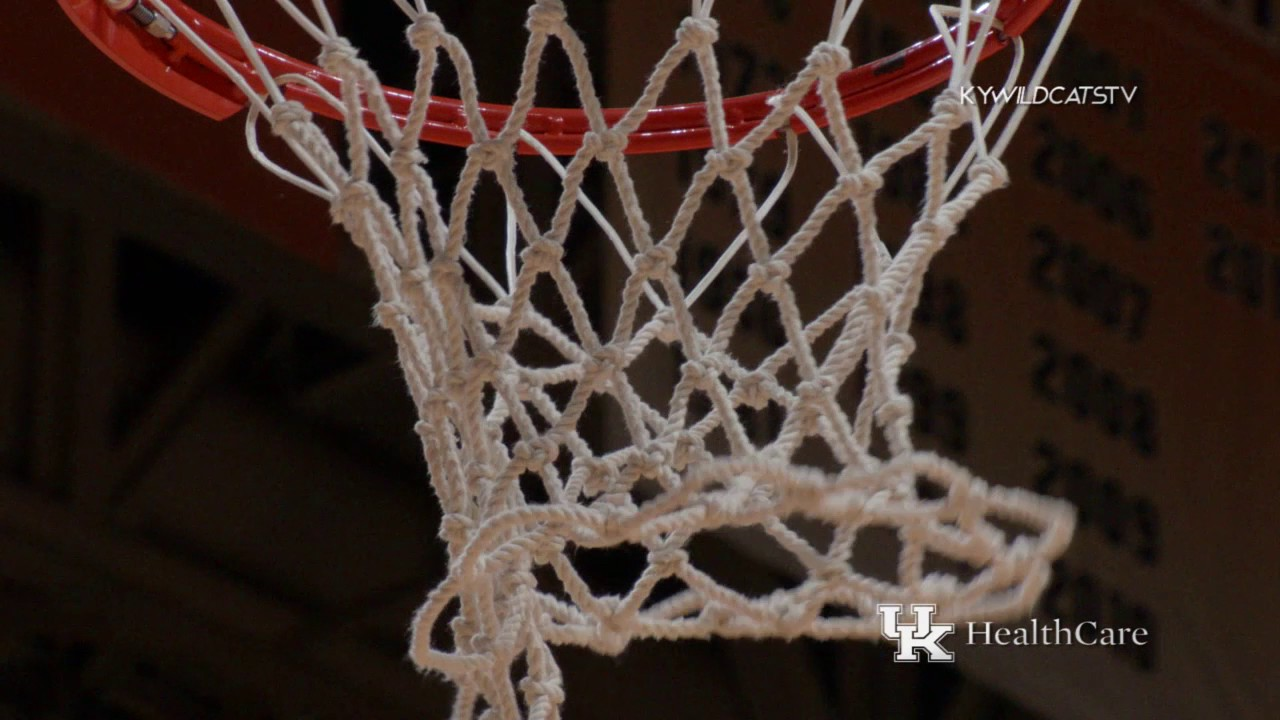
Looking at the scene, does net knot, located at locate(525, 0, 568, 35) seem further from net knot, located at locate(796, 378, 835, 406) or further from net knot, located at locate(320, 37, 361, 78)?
net knot, located at locate(796, 378, 835, 406)

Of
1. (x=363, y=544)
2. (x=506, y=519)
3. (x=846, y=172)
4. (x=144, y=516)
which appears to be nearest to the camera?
(x=506, y=519)

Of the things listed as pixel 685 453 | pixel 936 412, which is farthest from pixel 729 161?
pixel 936 412

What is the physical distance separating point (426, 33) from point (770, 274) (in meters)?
0.25

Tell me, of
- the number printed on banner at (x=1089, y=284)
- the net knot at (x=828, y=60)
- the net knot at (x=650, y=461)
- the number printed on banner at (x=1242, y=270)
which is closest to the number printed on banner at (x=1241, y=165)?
the number printed on banner at (x=1242, y=270)

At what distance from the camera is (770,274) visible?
1069 mm

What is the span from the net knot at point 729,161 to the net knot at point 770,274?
0.19ft

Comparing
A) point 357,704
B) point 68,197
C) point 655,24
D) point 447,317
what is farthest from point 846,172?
point 357,704

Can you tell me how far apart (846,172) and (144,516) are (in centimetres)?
201

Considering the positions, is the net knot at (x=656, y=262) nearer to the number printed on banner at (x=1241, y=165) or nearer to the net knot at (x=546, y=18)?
the net knot at (x=546, y=18)

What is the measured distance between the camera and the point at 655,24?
218cm

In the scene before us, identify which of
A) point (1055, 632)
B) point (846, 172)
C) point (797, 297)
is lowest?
point (846, 172)

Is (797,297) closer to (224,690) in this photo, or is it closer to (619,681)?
(619,681)

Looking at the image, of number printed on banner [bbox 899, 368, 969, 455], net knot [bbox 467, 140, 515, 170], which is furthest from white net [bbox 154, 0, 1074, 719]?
number printed on banner [bbox 899, 368, 969, 455]

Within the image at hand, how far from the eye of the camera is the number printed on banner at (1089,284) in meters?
2.46
